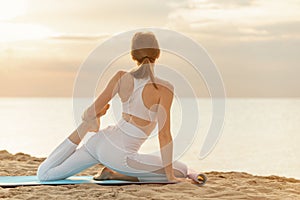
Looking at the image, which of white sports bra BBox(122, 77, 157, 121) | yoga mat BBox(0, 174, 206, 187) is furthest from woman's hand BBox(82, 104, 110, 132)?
yoga mat BBox(0, 174, 206, 187)

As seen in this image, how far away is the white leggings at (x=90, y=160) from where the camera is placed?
4.08 metres

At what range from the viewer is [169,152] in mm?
3998

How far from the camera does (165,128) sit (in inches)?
156

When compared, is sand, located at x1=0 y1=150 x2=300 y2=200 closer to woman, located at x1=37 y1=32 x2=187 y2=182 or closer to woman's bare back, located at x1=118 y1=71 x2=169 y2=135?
woman, located at x1=37 y1=32 x2=187 y2=182

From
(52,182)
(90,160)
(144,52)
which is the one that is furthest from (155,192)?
(144,52)

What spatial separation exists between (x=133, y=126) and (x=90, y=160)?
0.45m

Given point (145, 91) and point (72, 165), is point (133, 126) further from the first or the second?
point (72, 165)

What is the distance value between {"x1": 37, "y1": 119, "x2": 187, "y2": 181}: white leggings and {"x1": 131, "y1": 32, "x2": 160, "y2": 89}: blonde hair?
42 centimetres

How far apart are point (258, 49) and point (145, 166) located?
37497mm

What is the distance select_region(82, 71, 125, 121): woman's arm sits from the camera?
4.00 meters

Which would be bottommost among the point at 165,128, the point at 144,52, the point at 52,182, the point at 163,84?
the point at 52,182

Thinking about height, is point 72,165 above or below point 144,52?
below

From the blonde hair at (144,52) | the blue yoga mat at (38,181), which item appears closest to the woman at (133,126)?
the blonde hair at (144,52)

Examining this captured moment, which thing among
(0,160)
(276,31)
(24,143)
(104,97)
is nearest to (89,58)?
(104,97)
